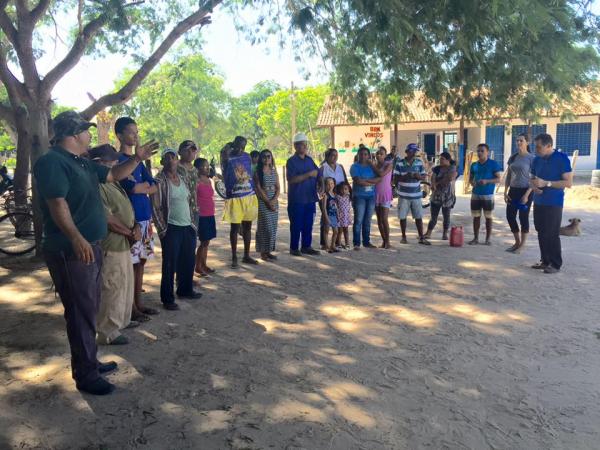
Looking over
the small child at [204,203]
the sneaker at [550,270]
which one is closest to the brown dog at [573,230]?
the sneaker at [550,270]

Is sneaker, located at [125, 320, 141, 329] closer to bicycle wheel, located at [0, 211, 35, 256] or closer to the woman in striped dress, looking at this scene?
the woman in striped dress

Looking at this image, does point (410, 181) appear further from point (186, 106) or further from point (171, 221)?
point (186, 106)

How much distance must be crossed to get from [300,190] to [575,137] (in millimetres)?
→ 19147

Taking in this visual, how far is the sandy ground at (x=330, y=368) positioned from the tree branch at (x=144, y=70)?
9.85 feet

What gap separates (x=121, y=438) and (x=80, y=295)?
91cm

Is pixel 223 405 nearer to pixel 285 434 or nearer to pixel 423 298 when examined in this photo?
pixel 285 434

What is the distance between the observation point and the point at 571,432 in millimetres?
2822

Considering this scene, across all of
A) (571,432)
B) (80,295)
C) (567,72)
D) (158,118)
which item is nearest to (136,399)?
(80,295)

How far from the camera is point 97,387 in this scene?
326cm

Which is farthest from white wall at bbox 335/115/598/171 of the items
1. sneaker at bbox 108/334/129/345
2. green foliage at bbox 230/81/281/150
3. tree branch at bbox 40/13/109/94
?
green foliage at bbox 230/81/281/150

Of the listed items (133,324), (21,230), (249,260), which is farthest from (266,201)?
(21,230)

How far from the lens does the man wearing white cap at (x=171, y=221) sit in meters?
4.83

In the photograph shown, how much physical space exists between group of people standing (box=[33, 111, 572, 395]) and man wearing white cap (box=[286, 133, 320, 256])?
0.02 m

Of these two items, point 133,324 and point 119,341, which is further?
point 133,324
